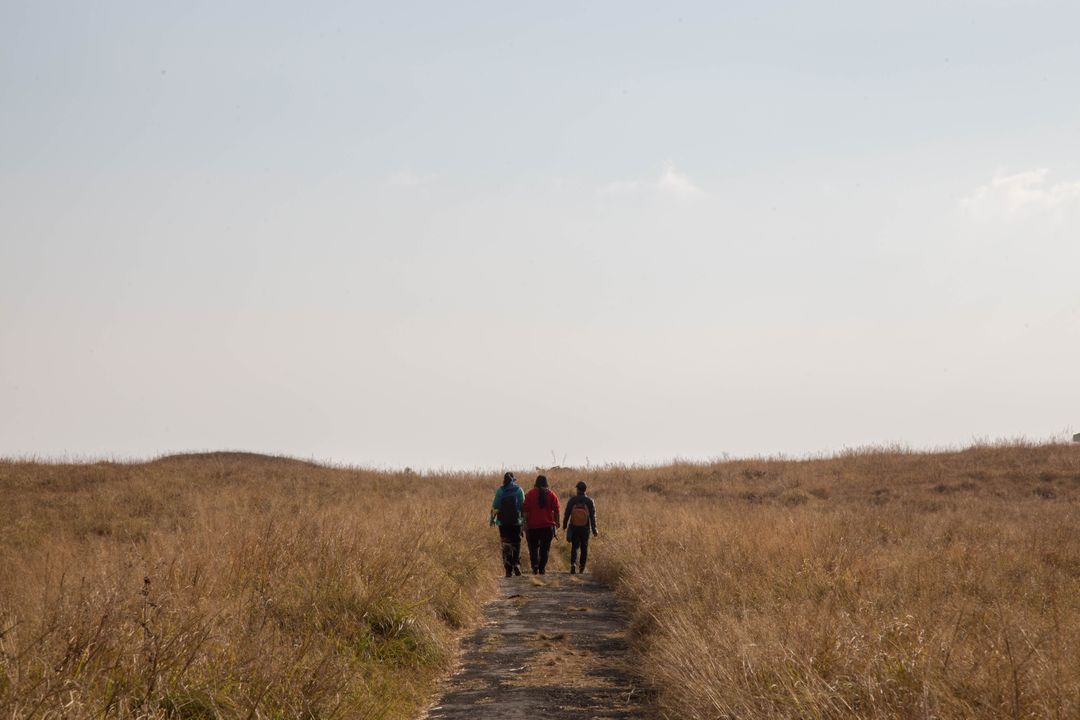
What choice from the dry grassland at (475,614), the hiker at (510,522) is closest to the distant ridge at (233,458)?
the dry grassland at (475,614)

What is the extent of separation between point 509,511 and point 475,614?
5711mm

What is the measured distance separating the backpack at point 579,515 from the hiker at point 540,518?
1.21 feet

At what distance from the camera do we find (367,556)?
1031 cm

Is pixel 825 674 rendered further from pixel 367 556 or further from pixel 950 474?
pixel 950 474

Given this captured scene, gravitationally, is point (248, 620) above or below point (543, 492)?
below

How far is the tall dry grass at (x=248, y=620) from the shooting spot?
5.52 meters

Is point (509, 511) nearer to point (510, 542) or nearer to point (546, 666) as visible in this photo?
point (510, 542)

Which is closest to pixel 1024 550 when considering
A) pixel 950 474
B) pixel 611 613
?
pixel 611 613

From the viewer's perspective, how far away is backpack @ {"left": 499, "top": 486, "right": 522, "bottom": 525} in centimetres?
1791

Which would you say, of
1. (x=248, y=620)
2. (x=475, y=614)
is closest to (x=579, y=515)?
(x=475, y=614)

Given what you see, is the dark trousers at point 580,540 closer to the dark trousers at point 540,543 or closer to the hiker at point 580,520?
the hiker at point 580,520

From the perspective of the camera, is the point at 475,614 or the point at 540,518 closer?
the point at 475,614

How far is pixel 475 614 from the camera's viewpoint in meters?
12.2

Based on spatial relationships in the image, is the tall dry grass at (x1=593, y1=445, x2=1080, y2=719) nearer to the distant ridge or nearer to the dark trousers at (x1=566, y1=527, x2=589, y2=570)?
the dark trousers at (x1=566, y1=527, x2=589, y2=570)
